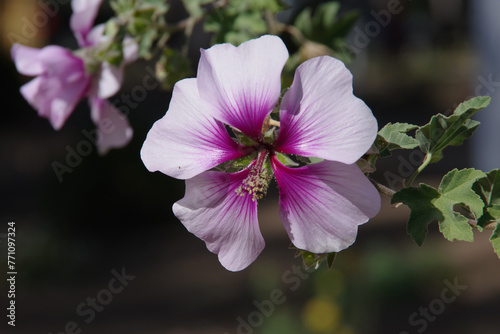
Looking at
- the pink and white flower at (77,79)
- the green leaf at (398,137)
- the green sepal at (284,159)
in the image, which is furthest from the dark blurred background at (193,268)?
the green leaf at (398,137)

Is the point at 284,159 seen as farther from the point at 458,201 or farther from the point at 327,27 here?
the point at 327,27

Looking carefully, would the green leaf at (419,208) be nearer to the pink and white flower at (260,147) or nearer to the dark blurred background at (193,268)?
the pink and white flower at (260,147)

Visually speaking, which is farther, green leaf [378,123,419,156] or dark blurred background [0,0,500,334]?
dark blurred background [0,0,500,334]

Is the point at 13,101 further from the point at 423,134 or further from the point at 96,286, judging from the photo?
the point at 423,134

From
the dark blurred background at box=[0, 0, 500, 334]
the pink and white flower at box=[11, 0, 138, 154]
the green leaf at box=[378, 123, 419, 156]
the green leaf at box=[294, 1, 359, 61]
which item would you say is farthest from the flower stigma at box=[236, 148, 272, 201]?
the dark blurred background at box=[0, 0, 500, 334]

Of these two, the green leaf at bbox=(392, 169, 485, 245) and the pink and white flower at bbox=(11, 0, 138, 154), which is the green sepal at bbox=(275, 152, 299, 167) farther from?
the pink and white flower at bbox=(11, 0, 138, 154)

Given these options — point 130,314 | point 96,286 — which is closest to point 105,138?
point 130,314

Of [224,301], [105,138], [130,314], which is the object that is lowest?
[224,301]
